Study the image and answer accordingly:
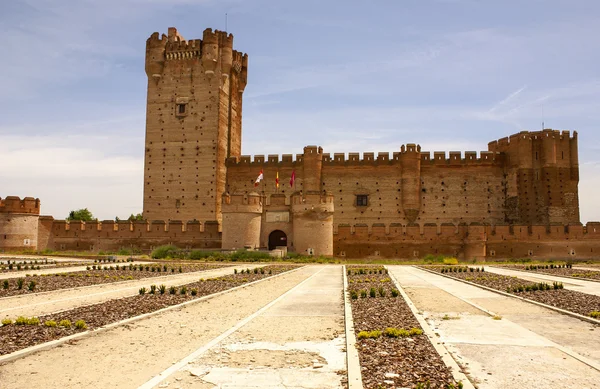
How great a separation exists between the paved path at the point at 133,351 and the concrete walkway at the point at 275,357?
0.23 feet

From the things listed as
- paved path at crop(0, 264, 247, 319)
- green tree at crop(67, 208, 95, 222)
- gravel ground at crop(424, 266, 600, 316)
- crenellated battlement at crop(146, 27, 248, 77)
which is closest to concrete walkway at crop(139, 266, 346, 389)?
paved path at crop(0, 264, 247, 319)

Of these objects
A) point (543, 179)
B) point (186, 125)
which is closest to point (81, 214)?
point (186, 125)

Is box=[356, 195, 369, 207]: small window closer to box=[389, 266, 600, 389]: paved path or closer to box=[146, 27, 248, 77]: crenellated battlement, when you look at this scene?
box=[146, 27, 248, 77]: crenellated battlement

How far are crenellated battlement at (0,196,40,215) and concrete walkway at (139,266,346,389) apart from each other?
27924mm

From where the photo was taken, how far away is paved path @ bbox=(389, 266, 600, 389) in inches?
176

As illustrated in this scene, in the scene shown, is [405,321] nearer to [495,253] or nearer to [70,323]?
[70,323]

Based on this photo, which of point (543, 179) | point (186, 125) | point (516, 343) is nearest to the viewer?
point (516, 343)

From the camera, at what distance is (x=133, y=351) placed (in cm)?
536

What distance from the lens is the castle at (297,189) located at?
28922mm

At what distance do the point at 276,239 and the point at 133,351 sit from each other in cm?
2486

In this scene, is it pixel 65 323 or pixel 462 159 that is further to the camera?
pixel 462 159

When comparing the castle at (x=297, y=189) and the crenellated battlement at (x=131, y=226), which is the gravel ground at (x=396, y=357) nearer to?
the castle at (x=297, y=189)

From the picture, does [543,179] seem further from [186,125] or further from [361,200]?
[186,125]

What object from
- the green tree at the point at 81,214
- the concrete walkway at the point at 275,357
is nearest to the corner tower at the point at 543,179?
the concrete walkway at the point at 275,357
